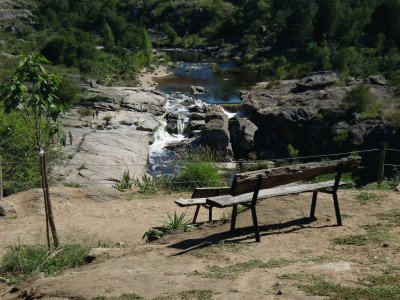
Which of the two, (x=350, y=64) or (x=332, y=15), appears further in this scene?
(x=332, y=15)

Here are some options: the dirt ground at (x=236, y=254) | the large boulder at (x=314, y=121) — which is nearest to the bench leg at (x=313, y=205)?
the dirt ground at (x=236, y=254)

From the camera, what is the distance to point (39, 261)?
7914 millimetres

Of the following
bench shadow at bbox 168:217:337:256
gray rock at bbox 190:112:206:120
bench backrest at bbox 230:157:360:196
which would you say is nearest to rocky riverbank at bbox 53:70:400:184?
gray rock at bbox 190:112:206:120

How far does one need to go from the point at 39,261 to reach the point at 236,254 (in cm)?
297

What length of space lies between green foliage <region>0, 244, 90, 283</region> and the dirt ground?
37 cm

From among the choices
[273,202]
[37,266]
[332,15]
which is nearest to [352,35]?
[332,15]

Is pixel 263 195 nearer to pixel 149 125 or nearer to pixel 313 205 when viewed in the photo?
pixel 313 205

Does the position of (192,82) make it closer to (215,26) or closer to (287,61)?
(287,61)

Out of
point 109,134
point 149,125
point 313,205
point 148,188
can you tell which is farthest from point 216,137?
point 313,205

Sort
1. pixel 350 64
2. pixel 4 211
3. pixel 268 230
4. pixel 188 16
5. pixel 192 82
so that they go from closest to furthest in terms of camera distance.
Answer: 1. pixel 268 230
2. pixel 4 211
3. pixel 350 64
4. pixel 192 82
5. pixel 188 16

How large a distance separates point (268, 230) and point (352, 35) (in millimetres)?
44930

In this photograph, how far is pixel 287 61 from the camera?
51.6 m

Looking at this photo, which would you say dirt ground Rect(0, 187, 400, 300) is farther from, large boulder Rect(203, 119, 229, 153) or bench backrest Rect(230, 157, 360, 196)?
large boulder Rect(203, 119, 229, 153)

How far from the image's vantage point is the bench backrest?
749cm
